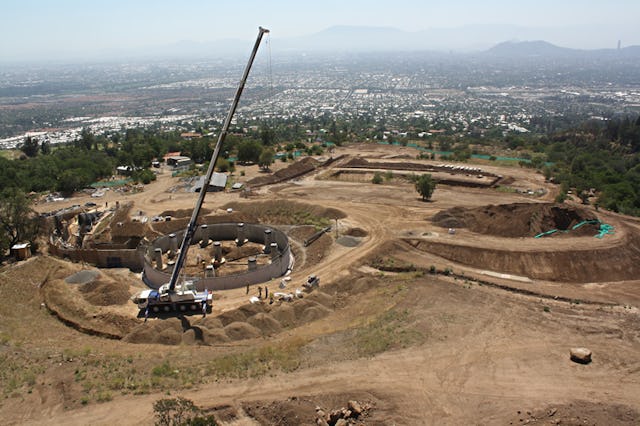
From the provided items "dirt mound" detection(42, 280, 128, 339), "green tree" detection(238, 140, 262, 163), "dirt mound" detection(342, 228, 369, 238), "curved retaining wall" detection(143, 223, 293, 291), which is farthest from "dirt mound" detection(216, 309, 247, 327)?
"green tree" detection(238, 140, 262, 163)

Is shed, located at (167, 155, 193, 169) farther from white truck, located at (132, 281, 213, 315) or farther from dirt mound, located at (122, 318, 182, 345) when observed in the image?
dirt mound, located at (122, 318, 182, 345)

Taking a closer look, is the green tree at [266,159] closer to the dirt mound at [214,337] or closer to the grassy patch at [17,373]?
the dirt mound at [214,337]

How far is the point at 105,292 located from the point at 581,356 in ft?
108

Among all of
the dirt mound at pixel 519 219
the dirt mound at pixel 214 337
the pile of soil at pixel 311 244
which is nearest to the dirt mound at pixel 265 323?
the dirt mound at pixel 214 337

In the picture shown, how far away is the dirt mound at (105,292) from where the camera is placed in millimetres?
35156

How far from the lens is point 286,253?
1674 inches

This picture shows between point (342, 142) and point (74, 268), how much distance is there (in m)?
77.5

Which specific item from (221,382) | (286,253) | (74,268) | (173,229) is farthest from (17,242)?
(221,382)

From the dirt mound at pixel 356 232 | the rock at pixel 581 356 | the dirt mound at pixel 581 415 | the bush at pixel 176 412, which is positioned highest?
the bush at pixel 176 412

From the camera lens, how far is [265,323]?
30.8 meters

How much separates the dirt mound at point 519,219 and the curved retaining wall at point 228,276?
18.0 meters

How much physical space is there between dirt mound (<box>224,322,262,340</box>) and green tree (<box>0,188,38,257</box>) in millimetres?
25237

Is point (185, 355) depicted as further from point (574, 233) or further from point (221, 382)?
point (574, 233)

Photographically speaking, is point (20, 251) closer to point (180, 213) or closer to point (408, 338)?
point (180, 213)
